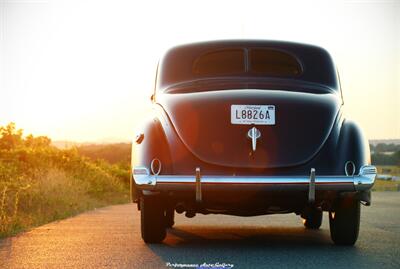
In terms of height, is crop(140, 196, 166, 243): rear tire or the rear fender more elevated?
the rear fender

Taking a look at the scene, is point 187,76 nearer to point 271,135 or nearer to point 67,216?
point 271,135

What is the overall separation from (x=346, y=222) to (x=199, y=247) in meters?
1.51

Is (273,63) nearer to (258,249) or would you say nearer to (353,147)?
(353,147)

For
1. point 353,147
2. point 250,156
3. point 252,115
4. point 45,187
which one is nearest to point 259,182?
point 250,156

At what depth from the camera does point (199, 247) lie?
308 inches

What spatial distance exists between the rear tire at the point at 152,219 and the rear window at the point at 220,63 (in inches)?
68.2

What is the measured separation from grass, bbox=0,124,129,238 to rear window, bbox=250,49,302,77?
367cm

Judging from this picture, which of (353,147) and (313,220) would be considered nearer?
(353,147)

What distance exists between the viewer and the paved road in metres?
6.63

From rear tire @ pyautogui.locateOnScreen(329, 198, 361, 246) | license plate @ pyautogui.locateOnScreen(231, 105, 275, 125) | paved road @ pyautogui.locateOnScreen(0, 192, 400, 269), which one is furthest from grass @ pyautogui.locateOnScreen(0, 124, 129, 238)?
rear tire @ pyautogui.locateOnScreen(329, 198, 361, 246)

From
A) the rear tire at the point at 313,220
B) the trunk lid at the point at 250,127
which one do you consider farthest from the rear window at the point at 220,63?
the rear tire at the point at 313,220

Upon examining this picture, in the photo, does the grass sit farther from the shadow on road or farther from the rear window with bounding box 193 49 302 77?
the rear window with bounding box 193 49 302 77

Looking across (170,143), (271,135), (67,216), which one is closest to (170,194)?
(170,143)

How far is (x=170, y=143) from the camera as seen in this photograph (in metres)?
7.51
